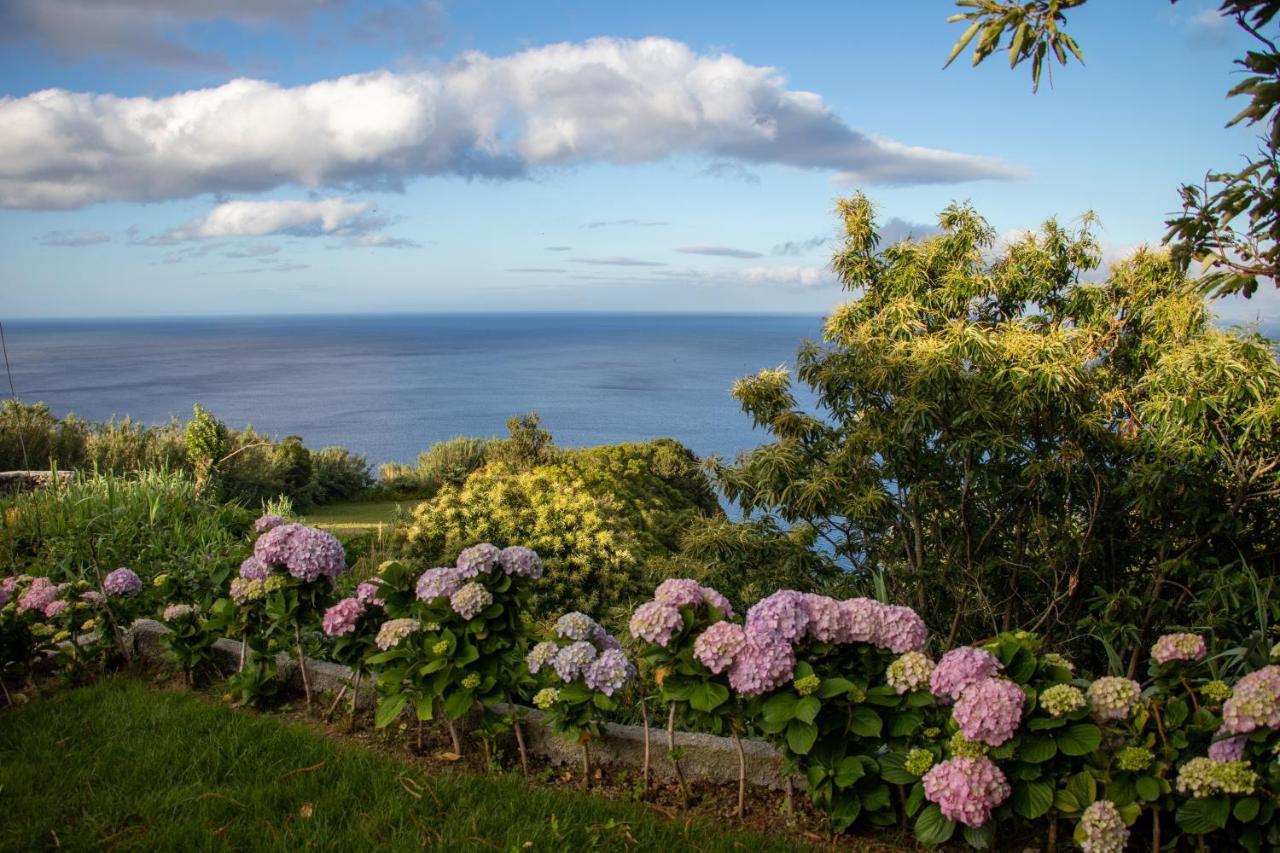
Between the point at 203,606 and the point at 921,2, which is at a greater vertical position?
the point at 921,2

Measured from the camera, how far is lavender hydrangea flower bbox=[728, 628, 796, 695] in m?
2.37

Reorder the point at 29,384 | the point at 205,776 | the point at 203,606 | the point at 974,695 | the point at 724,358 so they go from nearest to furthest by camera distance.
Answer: the point at 974,695, the point at 205,776, the point at 203,606, the point at 29,384, the point at 724,358

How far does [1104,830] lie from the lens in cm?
216

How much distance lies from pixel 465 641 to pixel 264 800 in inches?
30.3

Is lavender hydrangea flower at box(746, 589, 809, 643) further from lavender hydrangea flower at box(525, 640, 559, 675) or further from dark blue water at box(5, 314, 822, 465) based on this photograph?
dark blue water at box(5, 314, 822, 465)

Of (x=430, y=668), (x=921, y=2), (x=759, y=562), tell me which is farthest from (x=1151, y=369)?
(x=430, y=668)

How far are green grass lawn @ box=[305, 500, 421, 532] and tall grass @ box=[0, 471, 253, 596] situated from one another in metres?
3.13

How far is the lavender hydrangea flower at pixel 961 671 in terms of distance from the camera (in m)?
2.30

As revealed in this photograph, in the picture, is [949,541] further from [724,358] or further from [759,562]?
[724,358]

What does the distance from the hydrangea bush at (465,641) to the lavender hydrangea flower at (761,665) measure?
0.80 metres

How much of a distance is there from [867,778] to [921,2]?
222 inches

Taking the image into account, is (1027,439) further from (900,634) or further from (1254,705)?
(1254,705)

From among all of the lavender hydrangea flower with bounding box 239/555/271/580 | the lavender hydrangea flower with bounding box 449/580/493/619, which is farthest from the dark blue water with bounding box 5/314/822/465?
the lavender hydrangea flower with bounding box 449/580/493/619

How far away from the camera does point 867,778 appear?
2.50 meters
